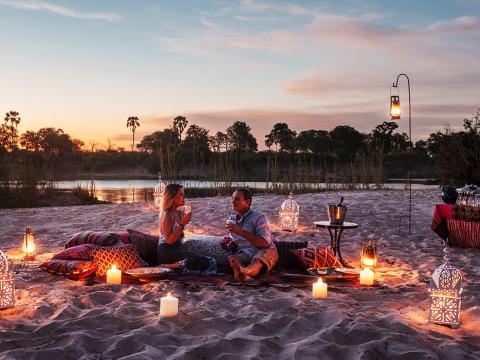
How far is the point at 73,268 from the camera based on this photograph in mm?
4520

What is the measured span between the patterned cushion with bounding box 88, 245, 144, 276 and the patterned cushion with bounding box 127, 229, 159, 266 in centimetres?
16

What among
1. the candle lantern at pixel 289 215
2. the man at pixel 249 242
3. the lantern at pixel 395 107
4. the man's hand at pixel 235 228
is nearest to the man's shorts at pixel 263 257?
the man at pixel 249 242

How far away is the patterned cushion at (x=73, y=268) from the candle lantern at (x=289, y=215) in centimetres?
338

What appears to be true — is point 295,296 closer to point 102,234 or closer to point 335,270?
point 335,270

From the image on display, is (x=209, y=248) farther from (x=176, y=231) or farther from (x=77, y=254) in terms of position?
(x=77, y=254)

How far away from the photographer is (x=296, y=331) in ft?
10.3

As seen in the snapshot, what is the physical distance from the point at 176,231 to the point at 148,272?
1.50 ft

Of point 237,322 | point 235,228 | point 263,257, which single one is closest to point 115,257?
point 235,228

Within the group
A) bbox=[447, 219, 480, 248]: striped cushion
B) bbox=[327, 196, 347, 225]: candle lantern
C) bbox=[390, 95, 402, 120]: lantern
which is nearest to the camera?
bbox=[327, 196, 347, 225]: candle lantern

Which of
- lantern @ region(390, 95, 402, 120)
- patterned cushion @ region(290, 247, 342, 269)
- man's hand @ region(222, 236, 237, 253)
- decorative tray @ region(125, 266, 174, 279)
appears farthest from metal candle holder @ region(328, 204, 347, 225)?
lantern @ region(390, 95, 402, 120)

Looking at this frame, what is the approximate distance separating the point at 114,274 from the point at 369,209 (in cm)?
655

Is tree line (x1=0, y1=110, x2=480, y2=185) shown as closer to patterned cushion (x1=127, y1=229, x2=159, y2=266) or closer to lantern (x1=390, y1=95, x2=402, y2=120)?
lantern (x1=390, y1=95, x2=402, y2=120)

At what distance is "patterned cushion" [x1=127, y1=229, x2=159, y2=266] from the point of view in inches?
199

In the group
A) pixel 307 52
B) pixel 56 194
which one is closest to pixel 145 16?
pixel 307 52
